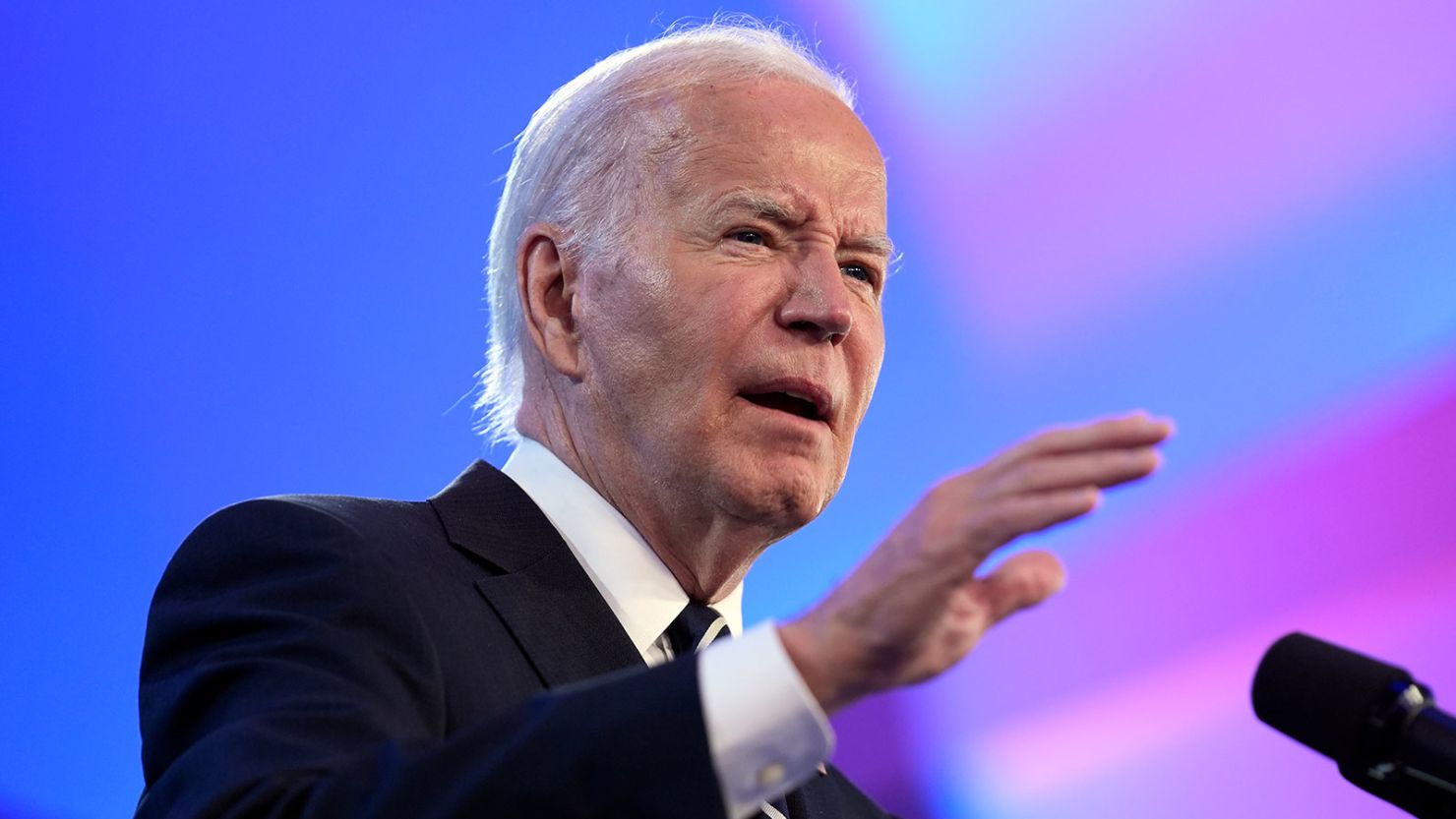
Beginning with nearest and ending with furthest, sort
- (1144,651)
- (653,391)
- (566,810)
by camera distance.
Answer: (566,810) < (653,391) < (1144,651)

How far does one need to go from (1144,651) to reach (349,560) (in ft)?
5.39

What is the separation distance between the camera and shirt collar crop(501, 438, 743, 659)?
5.70 ft

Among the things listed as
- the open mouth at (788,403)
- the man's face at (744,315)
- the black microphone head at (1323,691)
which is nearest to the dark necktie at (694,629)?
the man's face at (744,315)

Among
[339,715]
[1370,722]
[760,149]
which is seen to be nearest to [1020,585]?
[1370,722]

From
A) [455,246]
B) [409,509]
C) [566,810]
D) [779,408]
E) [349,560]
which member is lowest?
[566,810]

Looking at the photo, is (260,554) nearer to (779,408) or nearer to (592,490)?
(592,490)

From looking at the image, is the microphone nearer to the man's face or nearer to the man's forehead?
the man's face

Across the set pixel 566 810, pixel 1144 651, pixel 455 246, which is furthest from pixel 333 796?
pixel 1144 651

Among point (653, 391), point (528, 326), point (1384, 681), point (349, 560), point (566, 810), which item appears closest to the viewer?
point (566, 810)

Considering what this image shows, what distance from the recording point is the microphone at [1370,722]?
114 centimetres

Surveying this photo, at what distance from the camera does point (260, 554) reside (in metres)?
1.41

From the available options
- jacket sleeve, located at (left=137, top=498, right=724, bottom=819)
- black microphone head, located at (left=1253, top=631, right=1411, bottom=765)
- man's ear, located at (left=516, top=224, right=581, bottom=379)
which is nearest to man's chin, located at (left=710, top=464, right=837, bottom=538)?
man's ear, located at (left=516, top=224, right=581, bottom=379)

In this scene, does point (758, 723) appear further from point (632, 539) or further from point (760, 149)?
point (760, 149)

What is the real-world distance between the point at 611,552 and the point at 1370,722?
88 centimetres
